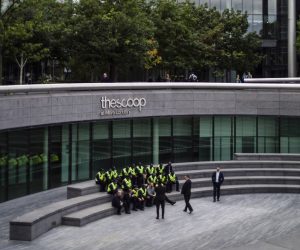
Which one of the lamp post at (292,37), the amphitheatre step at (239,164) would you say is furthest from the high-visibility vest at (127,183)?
the lamp post at (292,37)

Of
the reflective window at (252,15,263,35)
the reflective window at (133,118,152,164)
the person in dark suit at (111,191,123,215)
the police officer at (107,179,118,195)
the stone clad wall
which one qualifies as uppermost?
the reflective window at (252,15,263,35)

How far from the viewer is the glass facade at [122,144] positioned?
29.5m

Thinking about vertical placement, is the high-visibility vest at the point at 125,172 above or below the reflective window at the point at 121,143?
below

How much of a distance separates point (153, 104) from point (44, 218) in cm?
1281

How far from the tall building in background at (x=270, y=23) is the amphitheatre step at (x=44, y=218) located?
46.2 metres

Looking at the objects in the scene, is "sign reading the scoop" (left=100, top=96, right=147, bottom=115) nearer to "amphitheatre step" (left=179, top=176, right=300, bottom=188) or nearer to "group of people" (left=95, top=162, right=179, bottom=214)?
"group of people" (left=95, top=162, right=179, bottom=214)

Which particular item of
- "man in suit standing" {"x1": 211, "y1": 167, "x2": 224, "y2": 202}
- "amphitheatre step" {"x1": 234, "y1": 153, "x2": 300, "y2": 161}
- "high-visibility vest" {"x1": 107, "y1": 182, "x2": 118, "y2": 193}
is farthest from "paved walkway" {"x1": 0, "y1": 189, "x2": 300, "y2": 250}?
"amphitheatre step" {"x1": 234, "y1": 153, "x2": 300, "y2": 161}

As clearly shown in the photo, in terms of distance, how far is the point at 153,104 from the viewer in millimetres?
35125

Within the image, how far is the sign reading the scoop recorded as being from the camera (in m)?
32.8

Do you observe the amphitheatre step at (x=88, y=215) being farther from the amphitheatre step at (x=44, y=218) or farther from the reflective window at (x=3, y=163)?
the reflective window at (x=3, y=163)

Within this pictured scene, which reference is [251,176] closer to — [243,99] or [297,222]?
[243,99]

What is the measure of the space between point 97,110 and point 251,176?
29.7 ft

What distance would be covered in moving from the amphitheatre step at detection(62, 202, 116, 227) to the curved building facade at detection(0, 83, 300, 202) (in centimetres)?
454

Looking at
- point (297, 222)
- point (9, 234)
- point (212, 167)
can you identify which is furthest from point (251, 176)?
point (9, 234)
